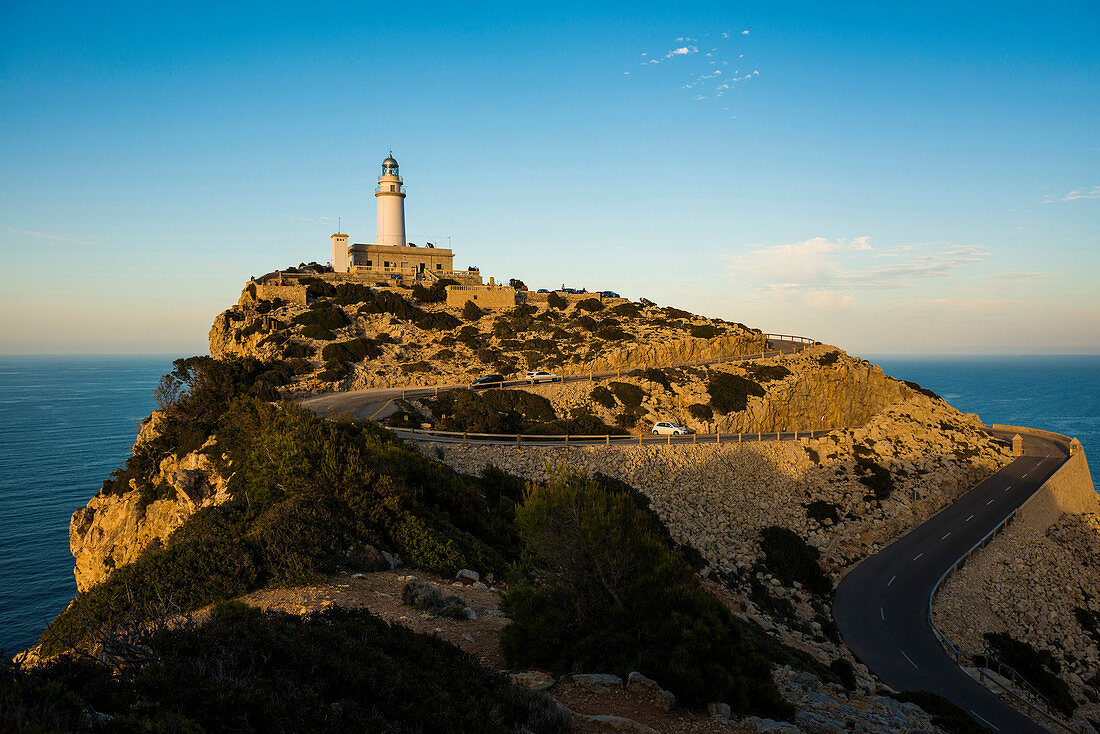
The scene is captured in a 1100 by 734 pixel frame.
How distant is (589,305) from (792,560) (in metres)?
36.2

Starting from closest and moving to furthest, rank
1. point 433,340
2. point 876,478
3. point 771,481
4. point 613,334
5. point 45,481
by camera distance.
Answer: point 771,481 < point 876,478 < point 433,340 < point 613,334 < point 45,481

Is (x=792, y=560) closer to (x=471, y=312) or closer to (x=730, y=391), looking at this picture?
(x=730, y=391)

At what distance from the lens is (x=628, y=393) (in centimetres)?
3641

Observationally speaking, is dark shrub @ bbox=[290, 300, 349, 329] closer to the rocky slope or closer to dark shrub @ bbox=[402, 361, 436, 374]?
the rocky slope

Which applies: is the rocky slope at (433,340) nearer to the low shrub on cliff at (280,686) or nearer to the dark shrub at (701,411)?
the dark shrub at (701,411)

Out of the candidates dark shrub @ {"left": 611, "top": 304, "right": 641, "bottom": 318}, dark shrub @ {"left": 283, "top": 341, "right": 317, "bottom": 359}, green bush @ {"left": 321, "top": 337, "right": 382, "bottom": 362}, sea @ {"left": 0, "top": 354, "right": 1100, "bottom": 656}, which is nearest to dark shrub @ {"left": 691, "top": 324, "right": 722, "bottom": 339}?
dark shrub @ {"left": 611, "top": 304, "right": 641, "bottom": 318}

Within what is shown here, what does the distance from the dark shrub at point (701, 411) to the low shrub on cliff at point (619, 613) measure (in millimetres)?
27214

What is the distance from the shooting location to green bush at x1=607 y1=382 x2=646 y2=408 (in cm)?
3584

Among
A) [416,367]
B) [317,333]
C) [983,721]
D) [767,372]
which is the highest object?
[317,333]

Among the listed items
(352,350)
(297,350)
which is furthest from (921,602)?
(297,350)

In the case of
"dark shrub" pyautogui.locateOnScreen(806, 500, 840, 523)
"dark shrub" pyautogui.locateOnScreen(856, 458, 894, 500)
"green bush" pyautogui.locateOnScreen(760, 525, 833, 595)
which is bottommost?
"green bush" pyautogui.locateOnScreen(760, 525, 833, 595)

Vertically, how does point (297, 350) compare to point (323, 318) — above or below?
below

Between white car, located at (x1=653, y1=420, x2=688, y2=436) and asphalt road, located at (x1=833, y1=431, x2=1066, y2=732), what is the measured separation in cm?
1125

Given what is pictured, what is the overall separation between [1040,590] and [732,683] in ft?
94.2
